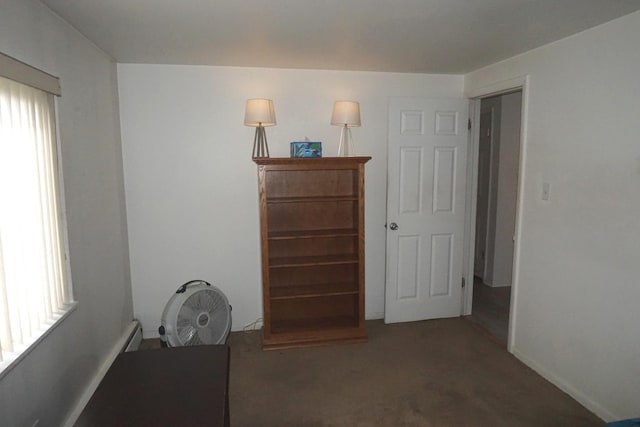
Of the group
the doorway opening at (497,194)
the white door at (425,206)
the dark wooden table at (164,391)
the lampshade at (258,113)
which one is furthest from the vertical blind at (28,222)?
the doorway opening at (497,194)

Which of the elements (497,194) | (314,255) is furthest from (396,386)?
(497,194)

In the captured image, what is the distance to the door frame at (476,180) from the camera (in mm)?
2836

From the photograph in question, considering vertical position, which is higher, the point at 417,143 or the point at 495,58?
the point at 495,58

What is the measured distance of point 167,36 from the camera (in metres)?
2.37

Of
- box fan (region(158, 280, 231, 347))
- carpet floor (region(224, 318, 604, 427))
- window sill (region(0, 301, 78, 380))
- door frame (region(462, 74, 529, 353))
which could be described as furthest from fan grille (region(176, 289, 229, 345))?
door frame (region(462, 74, 529, 353))

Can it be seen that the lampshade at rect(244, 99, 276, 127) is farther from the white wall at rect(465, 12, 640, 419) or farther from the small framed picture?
the white wall at rect(465, 12, 640, 419)

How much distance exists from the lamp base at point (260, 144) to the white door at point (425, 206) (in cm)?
109

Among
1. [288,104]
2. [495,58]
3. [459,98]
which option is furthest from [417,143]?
[288,104]

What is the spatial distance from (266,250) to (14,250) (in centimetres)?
169

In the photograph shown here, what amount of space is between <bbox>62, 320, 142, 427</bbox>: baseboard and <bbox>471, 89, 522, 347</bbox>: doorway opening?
3325 mm

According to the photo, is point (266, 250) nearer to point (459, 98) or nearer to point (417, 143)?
point (417, 143)

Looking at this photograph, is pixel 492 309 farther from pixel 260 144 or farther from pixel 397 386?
pixel 260 144

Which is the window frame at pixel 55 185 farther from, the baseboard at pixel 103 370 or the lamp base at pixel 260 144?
the lamp base at pixel 260 144

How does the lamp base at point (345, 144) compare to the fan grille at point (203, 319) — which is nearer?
the fan grille at point (203, 319)
